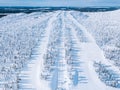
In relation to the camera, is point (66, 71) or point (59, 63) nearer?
point (66, 71)

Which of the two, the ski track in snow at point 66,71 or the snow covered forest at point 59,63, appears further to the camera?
the snow covered forest at point 59,63

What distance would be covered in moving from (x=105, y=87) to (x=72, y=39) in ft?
28.5

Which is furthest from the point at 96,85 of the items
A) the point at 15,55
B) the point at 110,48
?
the point at 110,48

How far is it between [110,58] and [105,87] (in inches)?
145

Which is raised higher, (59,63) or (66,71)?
(59,63)

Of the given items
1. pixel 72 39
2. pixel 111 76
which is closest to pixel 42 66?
pixel 111 76

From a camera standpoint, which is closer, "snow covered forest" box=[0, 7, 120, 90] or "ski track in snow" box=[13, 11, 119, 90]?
"ski track in snow" box=[13, 11, 119, 90]

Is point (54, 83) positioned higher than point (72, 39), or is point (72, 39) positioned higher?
point (72, 39)

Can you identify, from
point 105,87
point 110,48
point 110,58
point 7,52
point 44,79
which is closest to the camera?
point 105,87

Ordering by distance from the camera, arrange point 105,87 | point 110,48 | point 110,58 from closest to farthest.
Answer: point 105,87
point 110,58
point 110,48

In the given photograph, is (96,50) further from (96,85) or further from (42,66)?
(96,85)

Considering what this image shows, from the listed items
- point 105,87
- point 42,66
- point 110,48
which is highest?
point 110,48

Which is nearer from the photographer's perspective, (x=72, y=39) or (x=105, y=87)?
(x=105, y=87)

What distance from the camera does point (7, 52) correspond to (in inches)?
540
